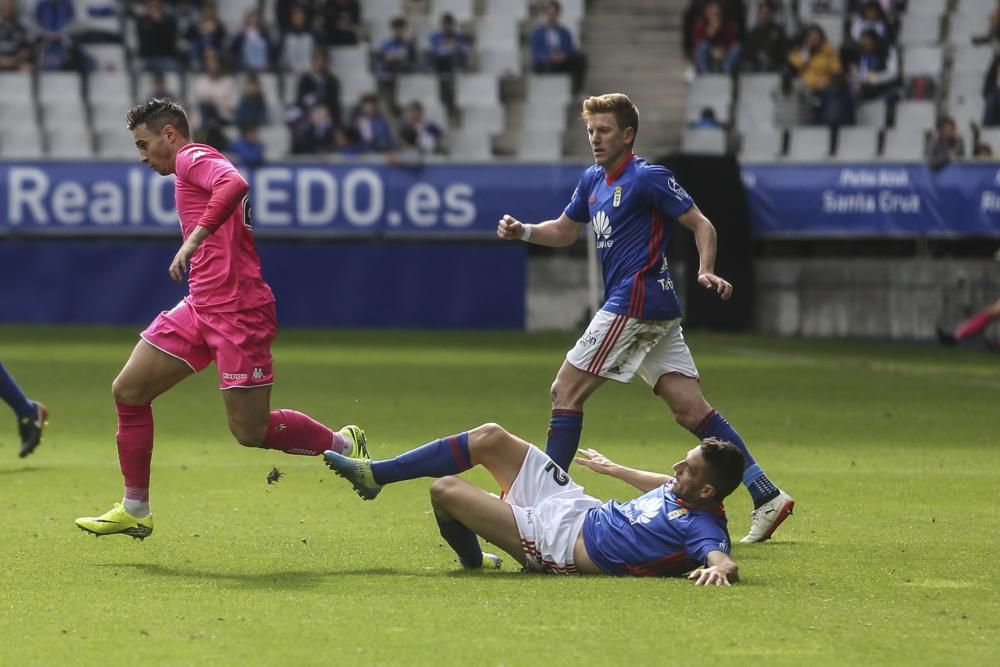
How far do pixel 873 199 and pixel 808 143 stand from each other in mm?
2086

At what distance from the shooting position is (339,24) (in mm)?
26578

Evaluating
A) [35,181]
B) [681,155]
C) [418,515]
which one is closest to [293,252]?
[35,181]

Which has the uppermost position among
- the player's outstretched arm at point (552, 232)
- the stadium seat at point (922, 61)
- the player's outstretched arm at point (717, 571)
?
the player's outstretched arm at point (552, 232)

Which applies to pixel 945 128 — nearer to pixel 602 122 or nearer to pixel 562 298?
pixel 562 298

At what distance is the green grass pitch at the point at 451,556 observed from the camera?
17.6 ft

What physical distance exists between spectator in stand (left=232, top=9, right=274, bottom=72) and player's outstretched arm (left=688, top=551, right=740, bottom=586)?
68.2 feet

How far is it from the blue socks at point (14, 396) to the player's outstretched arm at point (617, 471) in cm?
454

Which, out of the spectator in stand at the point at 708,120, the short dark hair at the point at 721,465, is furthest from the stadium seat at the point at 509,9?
Answer: the short dark hair at the point at 721,465

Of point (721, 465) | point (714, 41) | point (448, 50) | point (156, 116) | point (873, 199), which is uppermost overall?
point (156, 116)

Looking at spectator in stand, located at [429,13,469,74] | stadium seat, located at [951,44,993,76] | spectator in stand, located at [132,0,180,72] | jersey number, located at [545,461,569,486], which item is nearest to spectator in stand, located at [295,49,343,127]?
spectator in stand, located at [429,13,469,74]

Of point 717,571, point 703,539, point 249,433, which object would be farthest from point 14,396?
point 717,571

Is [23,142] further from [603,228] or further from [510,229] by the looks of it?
[603,228]

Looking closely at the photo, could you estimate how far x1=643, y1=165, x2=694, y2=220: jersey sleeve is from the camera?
7.63m

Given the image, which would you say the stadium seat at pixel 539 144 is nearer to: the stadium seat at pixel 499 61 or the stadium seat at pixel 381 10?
the stadium seat at pixel 499 61
